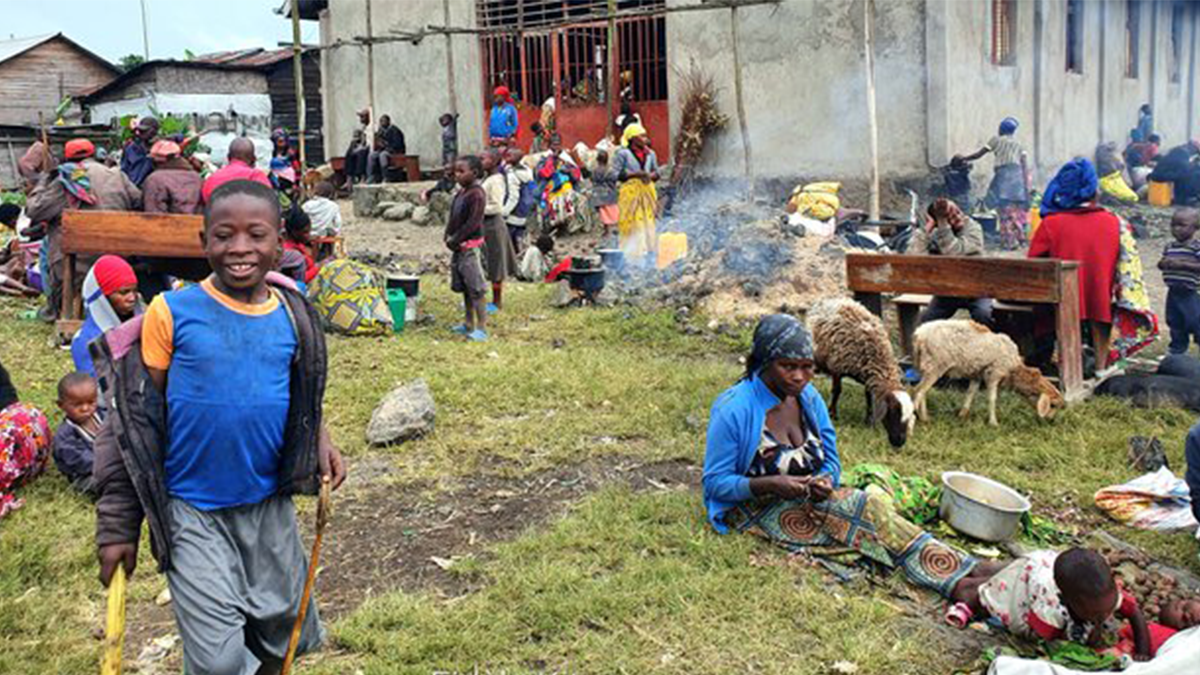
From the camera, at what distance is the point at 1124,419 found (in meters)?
6.59

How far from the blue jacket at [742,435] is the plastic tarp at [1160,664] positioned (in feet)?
4.13

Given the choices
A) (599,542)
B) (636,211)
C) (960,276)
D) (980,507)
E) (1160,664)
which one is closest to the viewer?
(1160,664)

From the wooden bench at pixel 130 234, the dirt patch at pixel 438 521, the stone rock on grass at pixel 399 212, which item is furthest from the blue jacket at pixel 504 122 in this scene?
the dirt patch at pixel 438 521

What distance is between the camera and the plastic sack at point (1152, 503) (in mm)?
4855

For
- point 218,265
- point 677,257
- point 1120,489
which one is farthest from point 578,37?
point 218,265

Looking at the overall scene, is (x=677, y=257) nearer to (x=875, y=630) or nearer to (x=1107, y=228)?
(x=1107, y=228)

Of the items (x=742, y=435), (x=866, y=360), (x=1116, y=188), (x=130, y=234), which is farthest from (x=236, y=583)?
(x=1116, y=188)

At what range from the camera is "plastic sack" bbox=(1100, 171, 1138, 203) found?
18.1 m

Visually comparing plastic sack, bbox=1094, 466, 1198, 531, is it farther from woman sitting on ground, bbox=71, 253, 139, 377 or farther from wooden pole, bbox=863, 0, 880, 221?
wooden pole, bbox=863, 0, 880, 221

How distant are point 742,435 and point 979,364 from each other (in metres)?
2.80

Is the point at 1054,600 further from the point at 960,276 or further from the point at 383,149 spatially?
the point at 383,149

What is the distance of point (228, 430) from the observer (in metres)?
2.69

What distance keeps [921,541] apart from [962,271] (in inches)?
131

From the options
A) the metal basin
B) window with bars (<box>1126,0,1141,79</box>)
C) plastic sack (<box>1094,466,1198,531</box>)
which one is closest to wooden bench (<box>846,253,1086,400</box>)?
plastic sack (<box>1094,466,1198,531</box>)
